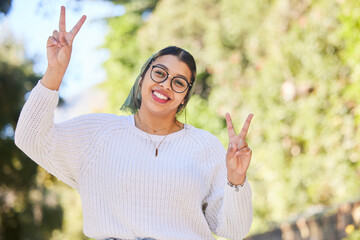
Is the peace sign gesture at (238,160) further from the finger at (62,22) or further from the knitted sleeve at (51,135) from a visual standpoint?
the finger at (62,22)

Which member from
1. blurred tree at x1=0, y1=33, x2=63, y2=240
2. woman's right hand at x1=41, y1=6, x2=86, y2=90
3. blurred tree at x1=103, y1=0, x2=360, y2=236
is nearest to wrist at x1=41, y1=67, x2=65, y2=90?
woman's right hand at x1=41, y1=6, x2=86, y2=90

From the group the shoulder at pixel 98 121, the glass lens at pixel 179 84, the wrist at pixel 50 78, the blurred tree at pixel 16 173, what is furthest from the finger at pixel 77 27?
the blurred tree at pixel 16 173

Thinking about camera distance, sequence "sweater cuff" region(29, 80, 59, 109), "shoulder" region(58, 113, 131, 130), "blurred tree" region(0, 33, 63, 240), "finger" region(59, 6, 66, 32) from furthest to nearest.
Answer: "blurred tree" region(0, 33, 63, 240), "shoulder" region(58, 113, 131, 130), "finger" region(59, 6, 66, 32), "sweater cuff" region(29, 80, 59, 109)

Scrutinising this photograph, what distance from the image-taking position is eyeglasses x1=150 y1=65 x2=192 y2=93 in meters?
2.11

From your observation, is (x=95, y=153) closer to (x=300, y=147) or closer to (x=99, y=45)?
(x=300, y=147)

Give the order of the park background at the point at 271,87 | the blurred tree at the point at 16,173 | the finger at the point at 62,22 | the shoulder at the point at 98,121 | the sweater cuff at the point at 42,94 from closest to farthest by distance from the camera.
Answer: the sweater cuff at the point at 42,94
the finger at the point at 62,22
the shoulder at the point at 98,121
the park background at the point at 271,87
the blurred tree at the point at 16,173

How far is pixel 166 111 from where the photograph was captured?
212cm

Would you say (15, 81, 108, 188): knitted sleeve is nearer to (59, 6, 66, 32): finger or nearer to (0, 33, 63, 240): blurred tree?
(59, 6, 66, 32): finger

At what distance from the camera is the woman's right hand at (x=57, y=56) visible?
5.81 ft

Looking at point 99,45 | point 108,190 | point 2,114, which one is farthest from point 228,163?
point 99,45

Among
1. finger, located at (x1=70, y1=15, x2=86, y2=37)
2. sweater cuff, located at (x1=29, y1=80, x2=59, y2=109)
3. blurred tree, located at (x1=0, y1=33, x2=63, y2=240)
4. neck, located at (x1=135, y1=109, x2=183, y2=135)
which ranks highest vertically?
finger, located at (x1=70, y1=15, x2=86, y2=37)

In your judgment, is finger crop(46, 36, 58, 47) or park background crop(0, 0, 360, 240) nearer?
finger crop(46, 36, 58, 47)

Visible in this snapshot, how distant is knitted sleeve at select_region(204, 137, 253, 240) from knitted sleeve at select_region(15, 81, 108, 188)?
20.8 inches

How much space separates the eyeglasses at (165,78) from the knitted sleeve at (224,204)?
276 millimetres
